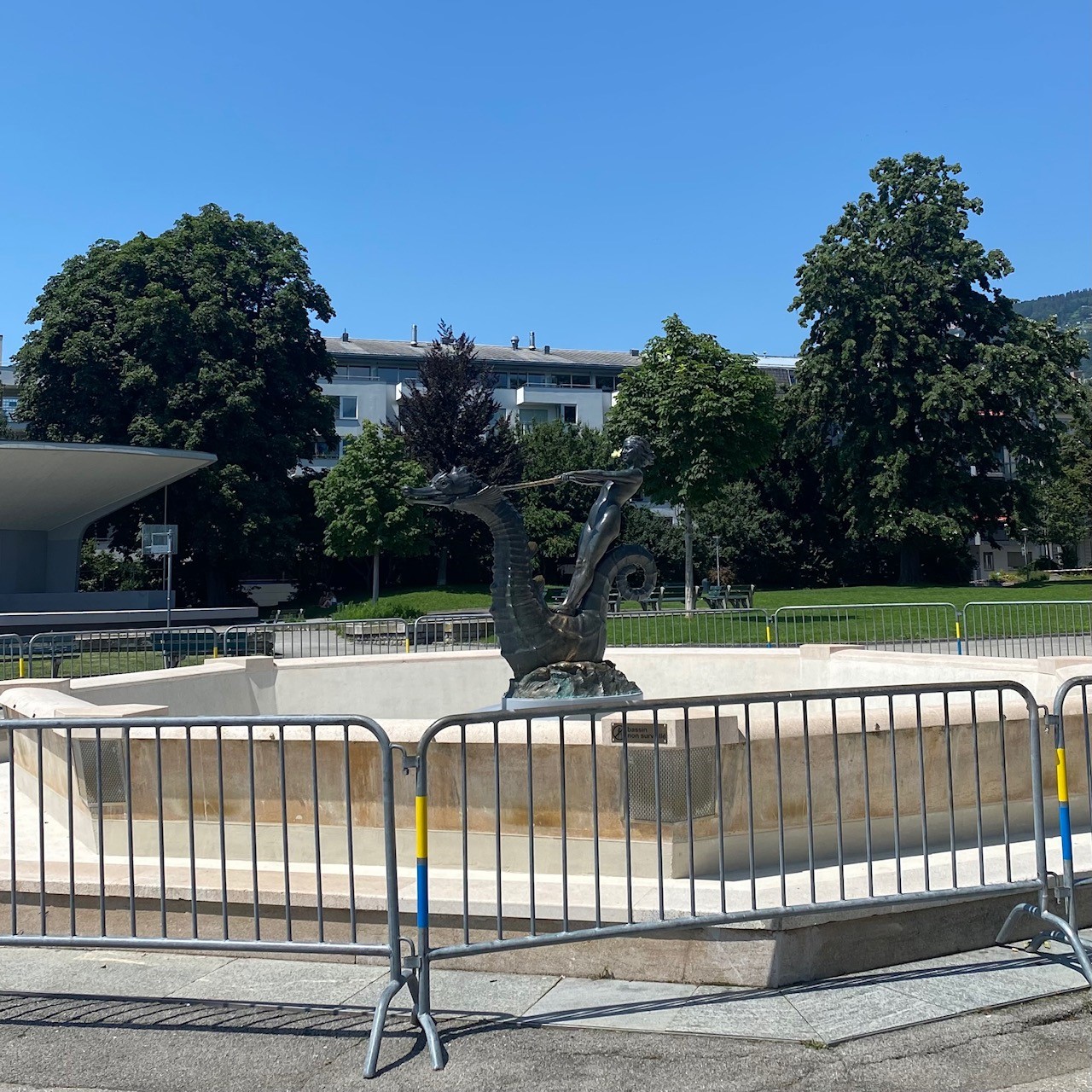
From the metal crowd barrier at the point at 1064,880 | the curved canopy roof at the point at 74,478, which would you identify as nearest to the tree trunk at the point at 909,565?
the curved canopy roof at the point at 74,478

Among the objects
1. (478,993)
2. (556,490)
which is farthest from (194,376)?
(478,993)

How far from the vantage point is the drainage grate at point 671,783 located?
543cm

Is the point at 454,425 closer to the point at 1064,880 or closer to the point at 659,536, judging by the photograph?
the point at 659,536

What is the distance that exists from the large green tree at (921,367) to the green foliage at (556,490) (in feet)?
35.8

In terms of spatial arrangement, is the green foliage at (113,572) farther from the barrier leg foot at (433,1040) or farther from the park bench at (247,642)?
the barrier leg foot at (433,1040)

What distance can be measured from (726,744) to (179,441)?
129ft

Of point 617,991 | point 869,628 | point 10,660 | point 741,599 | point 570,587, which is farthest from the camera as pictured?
point 741,599

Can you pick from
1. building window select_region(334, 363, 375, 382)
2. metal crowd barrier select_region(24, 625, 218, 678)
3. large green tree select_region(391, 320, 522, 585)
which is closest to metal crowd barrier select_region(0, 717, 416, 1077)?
metal crowd barrier select_region(24, 625, 218, 678)

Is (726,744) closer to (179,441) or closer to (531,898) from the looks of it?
(531,898)

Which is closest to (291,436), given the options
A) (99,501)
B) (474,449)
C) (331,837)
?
(474,449)

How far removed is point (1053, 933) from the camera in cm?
509

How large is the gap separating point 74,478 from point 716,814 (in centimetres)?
2924

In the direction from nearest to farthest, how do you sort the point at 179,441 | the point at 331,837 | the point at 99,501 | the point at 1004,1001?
1. the point at 1004,1001
2. the point at 331,837
3. the point at 99,501
4. the point at 179,441

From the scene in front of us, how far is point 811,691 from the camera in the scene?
5.08 metres
